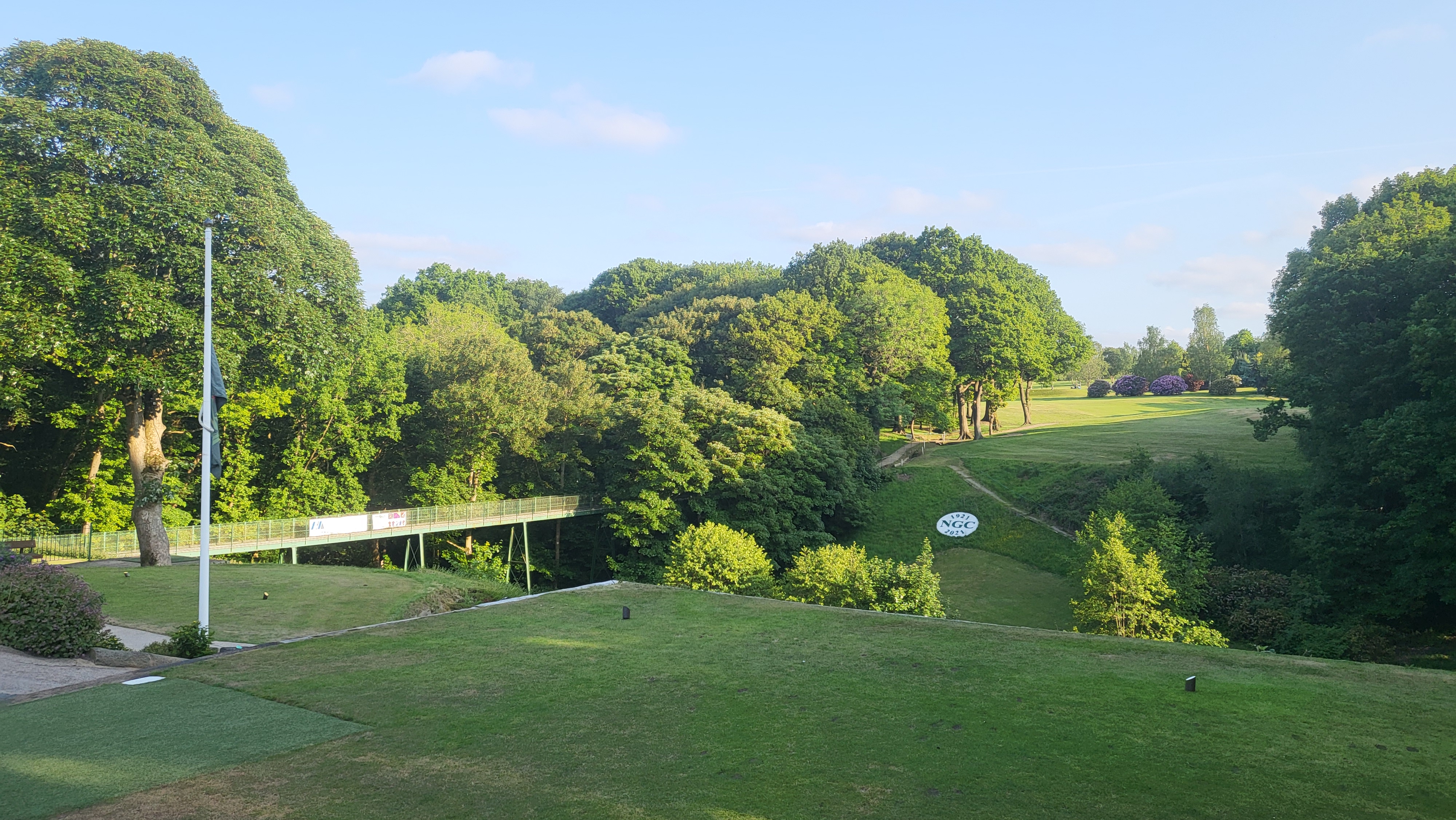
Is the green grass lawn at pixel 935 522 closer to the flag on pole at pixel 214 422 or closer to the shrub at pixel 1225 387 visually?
the flag on pole at pixel 214 422

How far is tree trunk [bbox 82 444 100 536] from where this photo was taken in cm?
2933

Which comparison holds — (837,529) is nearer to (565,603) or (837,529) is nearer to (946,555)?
(946,555)

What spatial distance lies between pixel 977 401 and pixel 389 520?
36834 mm

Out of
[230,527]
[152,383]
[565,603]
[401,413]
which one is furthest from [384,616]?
[401,413]

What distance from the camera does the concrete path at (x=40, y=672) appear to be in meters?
10.2

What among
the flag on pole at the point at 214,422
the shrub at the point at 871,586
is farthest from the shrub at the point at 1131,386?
the flag on pole at the point at 214,422

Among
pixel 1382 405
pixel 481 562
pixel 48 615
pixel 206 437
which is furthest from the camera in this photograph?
pixel 481 562

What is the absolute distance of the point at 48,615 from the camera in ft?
40.4

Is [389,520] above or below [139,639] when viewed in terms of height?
above

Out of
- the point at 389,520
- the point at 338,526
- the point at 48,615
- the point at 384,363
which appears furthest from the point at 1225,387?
the point at 48,615

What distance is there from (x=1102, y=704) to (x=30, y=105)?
2713 cm

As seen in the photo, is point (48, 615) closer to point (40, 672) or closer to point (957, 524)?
point (40, 672)

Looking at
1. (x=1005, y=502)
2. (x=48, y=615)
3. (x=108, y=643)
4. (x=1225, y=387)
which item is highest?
(x=1225, y=387)

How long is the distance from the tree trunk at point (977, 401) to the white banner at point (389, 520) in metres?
35.0
